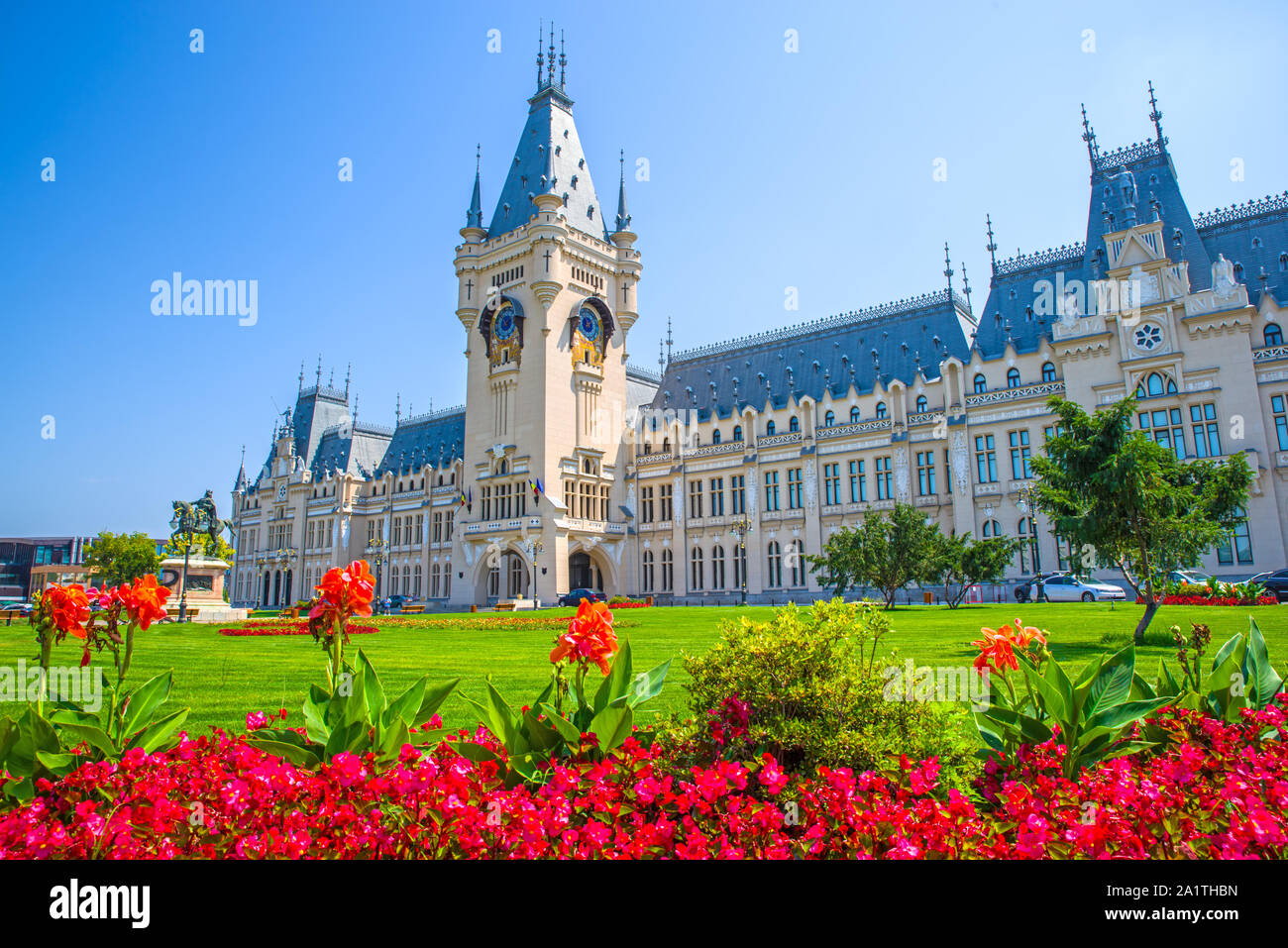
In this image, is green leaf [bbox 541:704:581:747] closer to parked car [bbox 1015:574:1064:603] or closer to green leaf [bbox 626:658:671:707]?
green leaf [bbox 626:658:671:707]

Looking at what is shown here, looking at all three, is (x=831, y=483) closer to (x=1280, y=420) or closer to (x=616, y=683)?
(x=1280, y=420)

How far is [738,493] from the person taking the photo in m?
56.8

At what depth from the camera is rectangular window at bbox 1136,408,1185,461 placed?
39.2 m

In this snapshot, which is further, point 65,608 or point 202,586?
point 202,586

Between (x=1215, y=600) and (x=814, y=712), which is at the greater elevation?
(x=814, y=712)

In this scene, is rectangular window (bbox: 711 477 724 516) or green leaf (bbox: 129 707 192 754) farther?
rectangular window (bbox: 711 477 724 516)

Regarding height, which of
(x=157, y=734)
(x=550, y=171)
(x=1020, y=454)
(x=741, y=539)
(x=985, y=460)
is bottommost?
(x=157, y=734)

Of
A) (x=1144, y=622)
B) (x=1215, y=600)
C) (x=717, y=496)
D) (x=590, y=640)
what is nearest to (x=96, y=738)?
(x=590, y=640)

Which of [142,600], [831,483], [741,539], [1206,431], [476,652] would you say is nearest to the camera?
[142,600]

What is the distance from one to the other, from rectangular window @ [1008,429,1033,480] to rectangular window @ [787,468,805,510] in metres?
14.0

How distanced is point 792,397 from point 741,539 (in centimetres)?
1140

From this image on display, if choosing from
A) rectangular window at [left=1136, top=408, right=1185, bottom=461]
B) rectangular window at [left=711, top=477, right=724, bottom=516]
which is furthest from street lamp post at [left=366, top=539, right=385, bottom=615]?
rectangular window at [left=1136, top=408, right=1185, bottom=461]

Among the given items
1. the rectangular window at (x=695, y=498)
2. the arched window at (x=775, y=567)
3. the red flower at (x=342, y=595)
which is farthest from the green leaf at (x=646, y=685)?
the rectangular window at (x=695, y=498)
